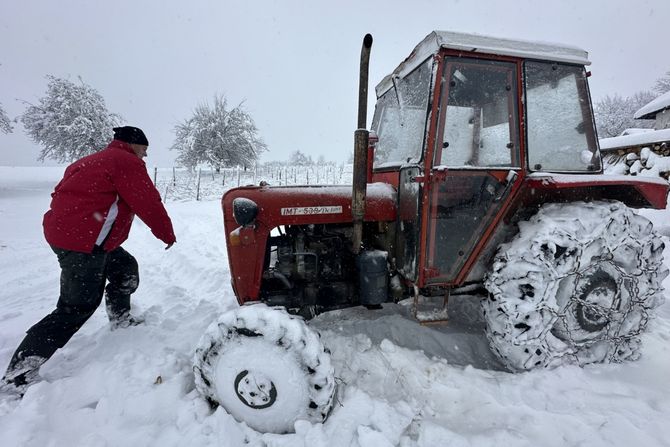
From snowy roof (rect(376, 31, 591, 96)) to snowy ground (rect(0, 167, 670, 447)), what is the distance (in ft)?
6.34

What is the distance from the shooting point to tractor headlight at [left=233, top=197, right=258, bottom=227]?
2.06 meters

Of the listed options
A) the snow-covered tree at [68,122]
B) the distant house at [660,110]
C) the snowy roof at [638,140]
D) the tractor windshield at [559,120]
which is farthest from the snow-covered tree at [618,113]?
the snow-covered tree at [68,122]

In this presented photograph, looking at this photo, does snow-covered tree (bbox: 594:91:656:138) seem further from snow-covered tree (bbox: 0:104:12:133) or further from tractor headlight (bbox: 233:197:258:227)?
snow-covered tree (bbox: 0:104:12:133)

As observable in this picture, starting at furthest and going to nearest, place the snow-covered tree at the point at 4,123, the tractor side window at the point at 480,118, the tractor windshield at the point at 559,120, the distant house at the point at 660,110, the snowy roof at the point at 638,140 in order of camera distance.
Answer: the snow-covered tree at the point at 4,123, the distant house at the point at 660,110, the snowy roof at the point at 638,140, the tractor windshield at the point at 559,120, the tractor side window at the point at 480,118

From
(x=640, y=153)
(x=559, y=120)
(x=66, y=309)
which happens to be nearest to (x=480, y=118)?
(x=559, y=120)

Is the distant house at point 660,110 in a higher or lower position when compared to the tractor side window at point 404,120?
higher

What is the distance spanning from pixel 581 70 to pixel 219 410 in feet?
10.4

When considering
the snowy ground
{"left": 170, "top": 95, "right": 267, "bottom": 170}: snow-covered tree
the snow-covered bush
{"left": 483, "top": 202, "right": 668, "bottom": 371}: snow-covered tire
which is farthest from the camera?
{"left": 170, "top": 95, "right": 267, "bottom": 170}: snow-covered tree

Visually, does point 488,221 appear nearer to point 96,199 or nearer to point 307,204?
point 307,204

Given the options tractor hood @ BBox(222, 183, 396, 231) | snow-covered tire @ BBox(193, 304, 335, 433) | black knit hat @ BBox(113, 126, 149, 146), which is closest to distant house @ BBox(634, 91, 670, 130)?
tractor hood @ BBox(222, 183, 396, 231)

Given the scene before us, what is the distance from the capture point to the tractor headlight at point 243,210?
6.75 ft

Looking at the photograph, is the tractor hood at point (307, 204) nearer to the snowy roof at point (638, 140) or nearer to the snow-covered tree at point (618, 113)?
the snowy roof at point (638, 140)

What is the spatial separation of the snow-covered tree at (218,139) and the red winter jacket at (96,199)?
2337 centimetres

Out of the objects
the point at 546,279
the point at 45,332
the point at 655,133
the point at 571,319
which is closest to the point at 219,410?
the point at 45,332
